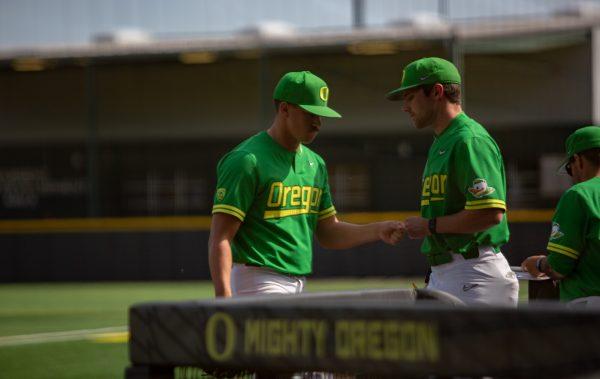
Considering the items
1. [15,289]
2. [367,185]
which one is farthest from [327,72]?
[15,289]

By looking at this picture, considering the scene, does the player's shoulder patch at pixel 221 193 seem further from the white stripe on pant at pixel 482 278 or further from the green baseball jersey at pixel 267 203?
the white stripe on pant at pixel 482 278

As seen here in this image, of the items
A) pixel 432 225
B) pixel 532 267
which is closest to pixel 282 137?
pixel 432 225

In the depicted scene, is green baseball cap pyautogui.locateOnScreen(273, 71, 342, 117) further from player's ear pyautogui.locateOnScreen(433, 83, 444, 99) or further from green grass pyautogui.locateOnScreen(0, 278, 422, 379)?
green grass pyautogui.locateOnScreen(0, 278, 422, 379)

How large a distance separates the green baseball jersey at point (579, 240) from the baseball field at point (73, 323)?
4.08m

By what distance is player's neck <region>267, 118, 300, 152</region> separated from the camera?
4.96 m

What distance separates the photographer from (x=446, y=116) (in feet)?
15.3

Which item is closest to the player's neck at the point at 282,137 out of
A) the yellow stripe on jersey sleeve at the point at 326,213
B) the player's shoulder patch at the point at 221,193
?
the player's shoulder patch at the point at 221,193

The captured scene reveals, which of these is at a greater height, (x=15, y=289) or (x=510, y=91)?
(x=510, y=91)

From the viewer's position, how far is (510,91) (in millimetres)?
25469

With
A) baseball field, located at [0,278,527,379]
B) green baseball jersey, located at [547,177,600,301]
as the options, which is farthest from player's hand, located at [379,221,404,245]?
baseball field, located at [0,278,527,379]

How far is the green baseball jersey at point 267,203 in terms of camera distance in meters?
4.71

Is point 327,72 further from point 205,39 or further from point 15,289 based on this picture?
point 15,289

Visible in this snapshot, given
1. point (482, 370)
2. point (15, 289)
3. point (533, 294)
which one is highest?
point (482, 370)

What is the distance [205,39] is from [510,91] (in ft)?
24.1
